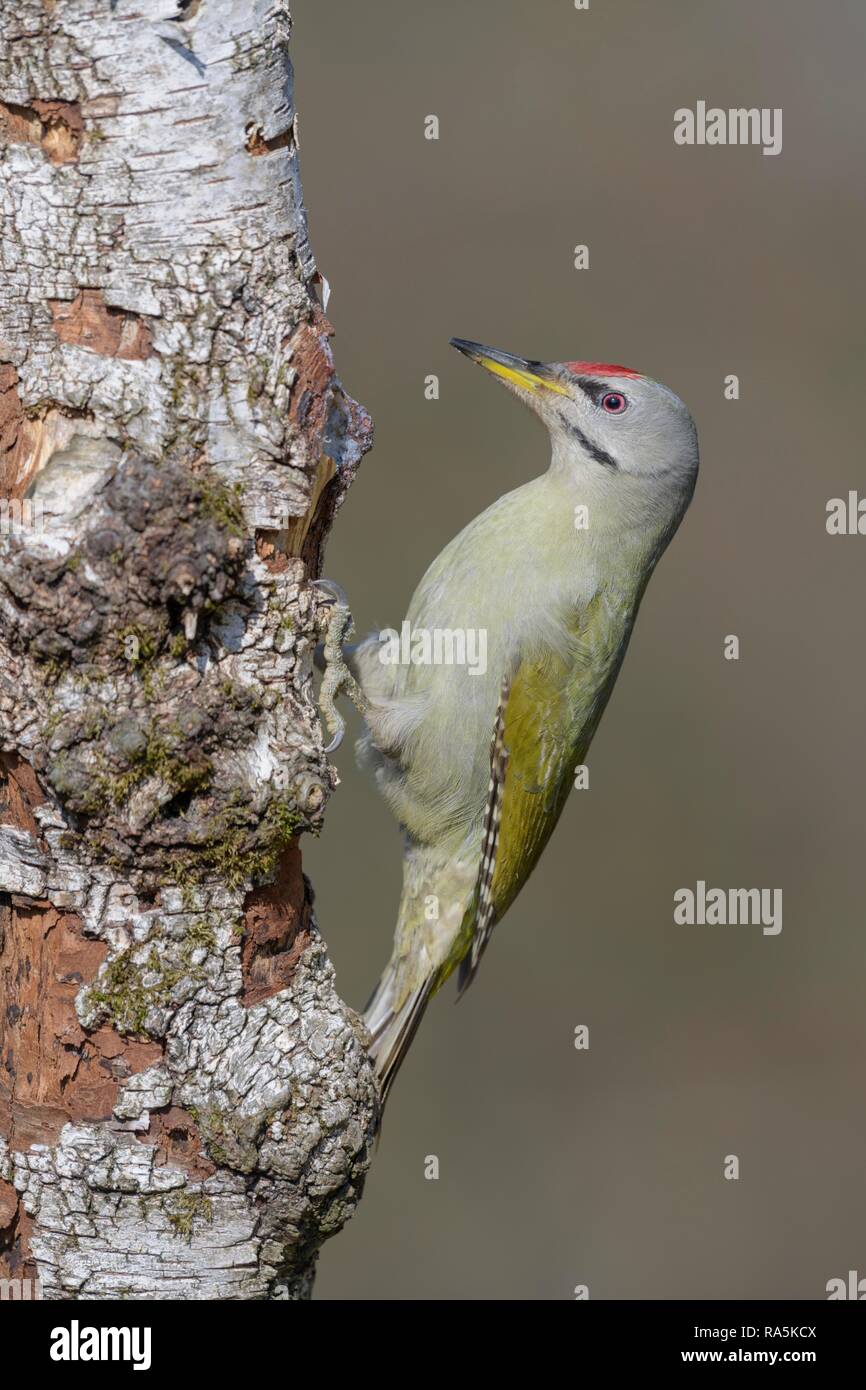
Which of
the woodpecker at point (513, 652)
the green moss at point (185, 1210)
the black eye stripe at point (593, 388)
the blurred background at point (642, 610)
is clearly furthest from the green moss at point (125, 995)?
the blurred background at point (642, 610)

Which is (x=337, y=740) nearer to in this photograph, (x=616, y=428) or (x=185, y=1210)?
(x=185, y=1210)

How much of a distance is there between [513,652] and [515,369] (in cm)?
91

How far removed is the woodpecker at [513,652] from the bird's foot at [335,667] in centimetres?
16

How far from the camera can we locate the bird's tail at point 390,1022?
160 inches

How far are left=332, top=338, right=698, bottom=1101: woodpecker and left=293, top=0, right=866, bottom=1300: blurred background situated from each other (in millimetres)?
2814

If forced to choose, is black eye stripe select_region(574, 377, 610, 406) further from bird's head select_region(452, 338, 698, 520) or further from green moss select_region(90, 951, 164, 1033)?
green moss select_region(90, 951, 164, 1033)

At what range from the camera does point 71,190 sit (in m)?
2.65

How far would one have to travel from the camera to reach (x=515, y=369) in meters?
4.42

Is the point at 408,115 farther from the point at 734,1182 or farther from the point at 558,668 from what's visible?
the point at 734,1182

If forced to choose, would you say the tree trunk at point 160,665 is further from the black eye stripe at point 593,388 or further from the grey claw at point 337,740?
the black eye stripe at point 593,388

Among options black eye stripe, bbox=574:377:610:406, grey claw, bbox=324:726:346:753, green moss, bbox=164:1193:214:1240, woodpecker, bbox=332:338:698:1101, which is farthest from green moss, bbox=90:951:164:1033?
black eye stripe, bbox=574:377:610:406

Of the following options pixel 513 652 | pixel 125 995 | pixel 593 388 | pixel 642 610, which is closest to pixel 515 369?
pixel 593 388

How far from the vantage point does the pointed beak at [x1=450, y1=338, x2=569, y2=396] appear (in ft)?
14.3
